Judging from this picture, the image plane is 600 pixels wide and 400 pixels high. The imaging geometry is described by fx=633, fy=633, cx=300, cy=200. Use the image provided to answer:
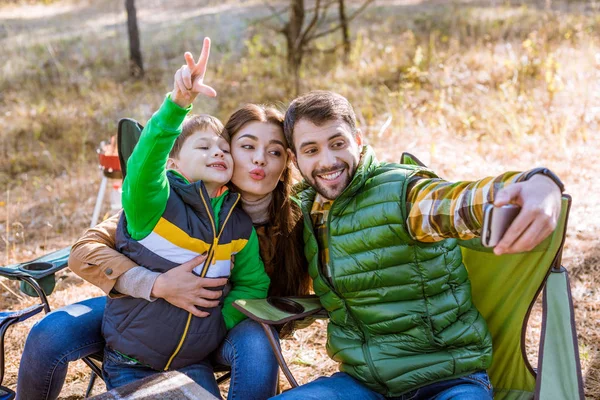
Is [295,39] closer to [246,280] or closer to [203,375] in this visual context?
[246,280]

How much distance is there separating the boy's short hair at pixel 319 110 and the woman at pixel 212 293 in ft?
0.47

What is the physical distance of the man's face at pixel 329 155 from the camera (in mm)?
2016

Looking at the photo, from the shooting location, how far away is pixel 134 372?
210 centimetres

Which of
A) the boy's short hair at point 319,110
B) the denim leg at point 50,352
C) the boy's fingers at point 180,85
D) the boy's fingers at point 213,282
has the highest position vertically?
the boy's fingers at point 180,85

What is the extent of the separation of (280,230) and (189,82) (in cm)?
65

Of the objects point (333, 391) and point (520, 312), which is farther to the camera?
point (520, 312)

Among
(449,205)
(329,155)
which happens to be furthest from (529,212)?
(329,155)

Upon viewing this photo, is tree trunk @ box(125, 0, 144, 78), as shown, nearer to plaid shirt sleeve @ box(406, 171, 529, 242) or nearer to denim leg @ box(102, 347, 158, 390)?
denim leg @ box(102, 347, 158, 390)

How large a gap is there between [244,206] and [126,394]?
804 mm

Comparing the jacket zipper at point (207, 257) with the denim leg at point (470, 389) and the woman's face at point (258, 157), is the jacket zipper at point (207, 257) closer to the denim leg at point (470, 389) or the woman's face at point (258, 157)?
the woman's face at point (258, 157)

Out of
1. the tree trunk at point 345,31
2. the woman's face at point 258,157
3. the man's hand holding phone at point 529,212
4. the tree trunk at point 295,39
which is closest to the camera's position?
the man's hand holding phone at point 529,212

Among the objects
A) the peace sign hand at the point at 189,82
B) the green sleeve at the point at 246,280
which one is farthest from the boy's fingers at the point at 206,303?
the peace sign hand at the point at 189,82

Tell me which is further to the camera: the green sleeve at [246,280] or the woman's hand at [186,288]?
the green sleeve at [246,280]

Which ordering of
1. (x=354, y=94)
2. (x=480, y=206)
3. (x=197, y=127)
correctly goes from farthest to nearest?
(x=354, y=94), (x=197, y=127), (x=480, y=206)
